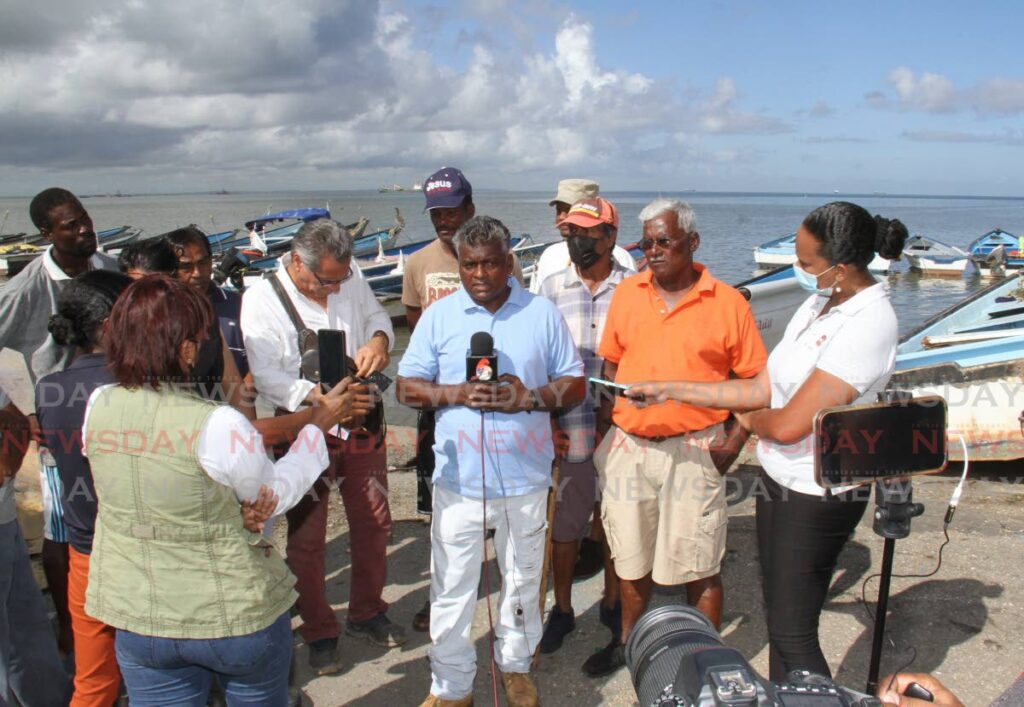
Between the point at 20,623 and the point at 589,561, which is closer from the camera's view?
the point at 20,623

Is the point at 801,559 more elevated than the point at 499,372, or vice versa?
the point at 499,372

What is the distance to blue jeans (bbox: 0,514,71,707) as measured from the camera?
99.4 inches

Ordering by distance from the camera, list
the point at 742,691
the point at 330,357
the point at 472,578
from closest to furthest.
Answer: the point at 742,691 → the point at 330,357 → the point at 472,578

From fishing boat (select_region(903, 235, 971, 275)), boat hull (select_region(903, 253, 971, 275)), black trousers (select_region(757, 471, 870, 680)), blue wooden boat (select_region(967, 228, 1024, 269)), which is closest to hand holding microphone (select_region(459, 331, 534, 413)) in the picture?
black trousers (select_region(757, 471, 870, 680))

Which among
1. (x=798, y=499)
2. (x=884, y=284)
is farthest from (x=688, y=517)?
(x=884, y=284)

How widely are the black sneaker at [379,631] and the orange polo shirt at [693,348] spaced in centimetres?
147

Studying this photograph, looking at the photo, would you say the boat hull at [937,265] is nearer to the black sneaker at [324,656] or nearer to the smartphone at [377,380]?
the smartphone at [377,380]

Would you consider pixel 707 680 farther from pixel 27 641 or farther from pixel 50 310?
pixel 50 310

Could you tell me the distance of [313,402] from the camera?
3049 millimetres

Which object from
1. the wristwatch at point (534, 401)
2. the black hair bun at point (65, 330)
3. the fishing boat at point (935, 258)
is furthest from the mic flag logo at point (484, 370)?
the fishing boat at point (935, 258)

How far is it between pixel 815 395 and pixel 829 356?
0.13 metres

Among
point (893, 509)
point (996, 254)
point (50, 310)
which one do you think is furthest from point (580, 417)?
point (996, 254)

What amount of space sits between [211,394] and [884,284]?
7.26ft

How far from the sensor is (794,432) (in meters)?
2.38
